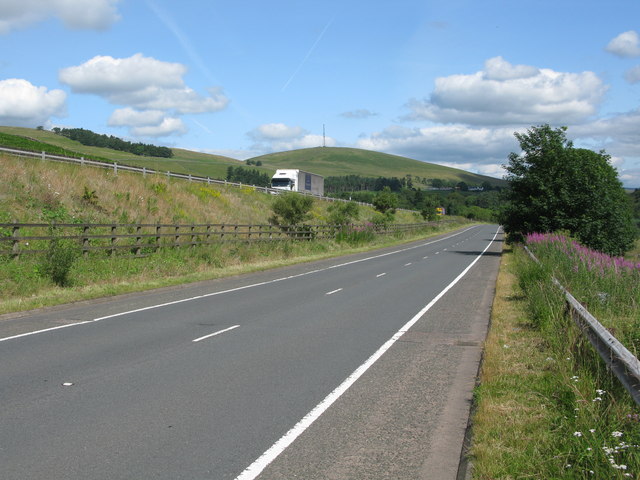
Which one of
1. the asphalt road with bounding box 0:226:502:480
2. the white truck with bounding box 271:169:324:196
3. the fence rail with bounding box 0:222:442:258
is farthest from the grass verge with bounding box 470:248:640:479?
the white truck with bounding box 271:169:324:196

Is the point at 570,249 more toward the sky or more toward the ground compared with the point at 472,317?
more toward the sky

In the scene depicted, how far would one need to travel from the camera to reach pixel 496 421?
5973 millimetres

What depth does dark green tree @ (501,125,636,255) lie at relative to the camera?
3800 centimetres

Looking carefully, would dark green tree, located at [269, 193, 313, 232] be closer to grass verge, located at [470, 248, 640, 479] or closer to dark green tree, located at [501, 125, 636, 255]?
dark green tree, located at [501, 125, 636, 255]

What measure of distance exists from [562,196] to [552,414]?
117 feet

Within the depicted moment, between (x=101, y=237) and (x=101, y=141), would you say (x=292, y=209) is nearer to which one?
(x=101, y=237)

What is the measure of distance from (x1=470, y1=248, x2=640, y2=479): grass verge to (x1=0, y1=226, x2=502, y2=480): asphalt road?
35 centimetres

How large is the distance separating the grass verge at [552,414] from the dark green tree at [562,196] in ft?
95.9

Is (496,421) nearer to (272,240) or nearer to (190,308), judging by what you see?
(190,308)

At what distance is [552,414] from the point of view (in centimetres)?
599

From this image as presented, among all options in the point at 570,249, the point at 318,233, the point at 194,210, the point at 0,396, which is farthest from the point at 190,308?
the point at 318,233

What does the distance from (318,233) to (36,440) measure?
3957 cm

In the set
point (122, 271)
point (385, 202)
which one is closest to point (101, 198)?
point (122, 271)

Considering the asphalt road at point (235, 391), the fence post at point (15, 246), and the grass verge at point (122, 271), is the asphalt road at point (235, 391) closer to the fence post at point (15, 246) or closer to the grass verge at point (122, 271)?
the grass verge at point (122, 271)
